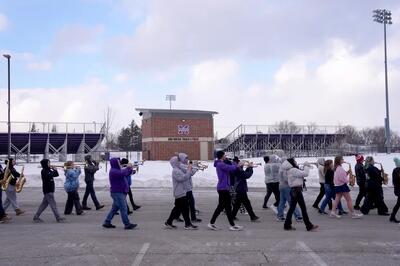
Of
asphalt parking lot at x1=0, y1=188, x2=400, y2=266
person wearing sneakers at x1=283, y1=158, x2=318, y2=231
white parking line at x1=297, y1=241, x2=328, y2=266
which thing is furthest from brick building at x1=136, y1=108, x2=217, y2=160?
white parking line at x1=297, y1=241, x2=328, y2=266

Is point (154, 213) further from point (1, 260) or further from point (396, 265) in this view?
point (396, 265)

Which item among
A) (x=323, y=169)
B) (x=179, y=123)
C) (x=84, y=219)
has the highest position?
(x=179, y=123)

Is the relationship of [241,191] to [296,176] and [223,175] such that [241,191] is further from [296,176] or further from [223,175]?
[296,176]

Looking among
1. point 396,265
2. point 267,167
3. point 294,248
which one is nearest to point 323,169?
point 267,167

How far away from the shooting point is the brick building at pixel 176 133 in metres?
55.0

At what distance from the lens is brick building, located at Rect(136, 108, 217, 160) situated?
55.0 meters

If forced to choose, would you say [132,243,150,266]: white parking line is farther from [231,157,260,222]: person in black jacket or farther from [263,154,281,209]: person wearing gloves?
[263,154,281,209]: person wearing gloves

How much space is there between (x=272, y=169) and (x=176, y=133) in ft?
133

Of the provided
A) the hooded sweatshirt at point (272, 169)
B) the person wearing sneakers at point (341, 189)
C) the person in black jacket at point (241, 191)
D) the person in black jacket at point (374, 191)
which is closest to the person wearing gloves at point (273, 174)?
the hooded sweatshirt at point (272, 169)

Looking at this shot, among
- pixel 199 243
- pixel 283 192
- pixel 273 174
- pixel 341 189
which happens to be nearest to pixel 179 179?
pixel 199 243

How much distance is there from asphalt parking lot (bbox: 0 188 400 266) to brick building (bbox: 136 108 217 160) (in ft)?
135

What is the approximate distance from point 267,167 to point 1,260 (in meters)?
8.79

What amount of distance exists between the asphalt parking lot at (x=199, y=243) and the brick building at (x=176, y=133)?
41.0m

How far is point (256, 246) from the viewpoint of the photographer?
31.0 ft
